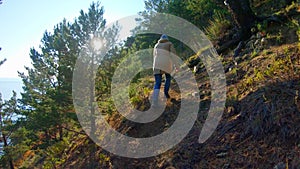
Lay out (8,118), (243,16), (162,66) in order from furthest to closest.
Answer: (8,118) < (243,16) < (162,66)

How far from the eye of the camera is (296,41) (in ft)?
16.9

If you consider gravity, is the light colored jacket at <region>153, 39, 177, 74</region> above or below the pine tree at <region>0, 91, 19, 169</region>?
below

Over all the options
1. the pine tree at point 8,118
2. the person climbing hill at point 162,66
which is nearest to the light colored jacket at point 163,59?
the person climbing hill at point 162,66

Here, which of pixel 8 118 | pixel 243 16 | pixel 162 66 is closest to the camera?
pixel 162 66

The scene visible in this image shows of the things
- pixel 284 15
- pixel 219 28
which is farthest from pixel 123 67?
pixel 284 15

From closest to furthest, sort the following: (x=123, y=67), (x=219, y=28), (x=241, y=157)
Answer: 1. (x=241, y=157)
2. (x=219, y=28)
3. (x=123, y=67)

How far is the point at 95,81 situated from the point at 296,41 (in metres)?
6.88

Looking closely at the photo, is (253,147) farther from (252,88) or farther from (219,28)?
(219,28)

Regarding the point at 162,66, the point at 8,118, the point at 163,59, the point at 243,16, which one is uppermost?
the point at 8,118

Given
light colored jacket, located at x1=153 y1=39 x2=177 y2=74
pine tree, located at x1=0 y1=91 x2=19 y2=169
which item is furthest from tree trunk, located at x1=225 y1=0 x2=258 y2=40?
pine tree, located at x1=0 y1=91 x2=19 y2=169

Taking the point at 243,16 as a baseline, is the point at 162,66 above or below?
below

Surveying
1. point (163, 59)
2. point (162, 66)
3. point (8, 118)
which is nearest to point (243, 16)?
point (163, 59)

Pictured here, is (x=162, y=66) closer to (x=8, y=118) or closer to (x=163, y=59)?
(x=163, y=59)

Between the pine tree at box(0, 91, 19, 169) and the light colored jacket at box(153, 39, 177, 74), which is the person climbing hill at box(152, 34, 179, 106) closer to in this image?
the light colored jacket at box(153, 39, 177, 74)
